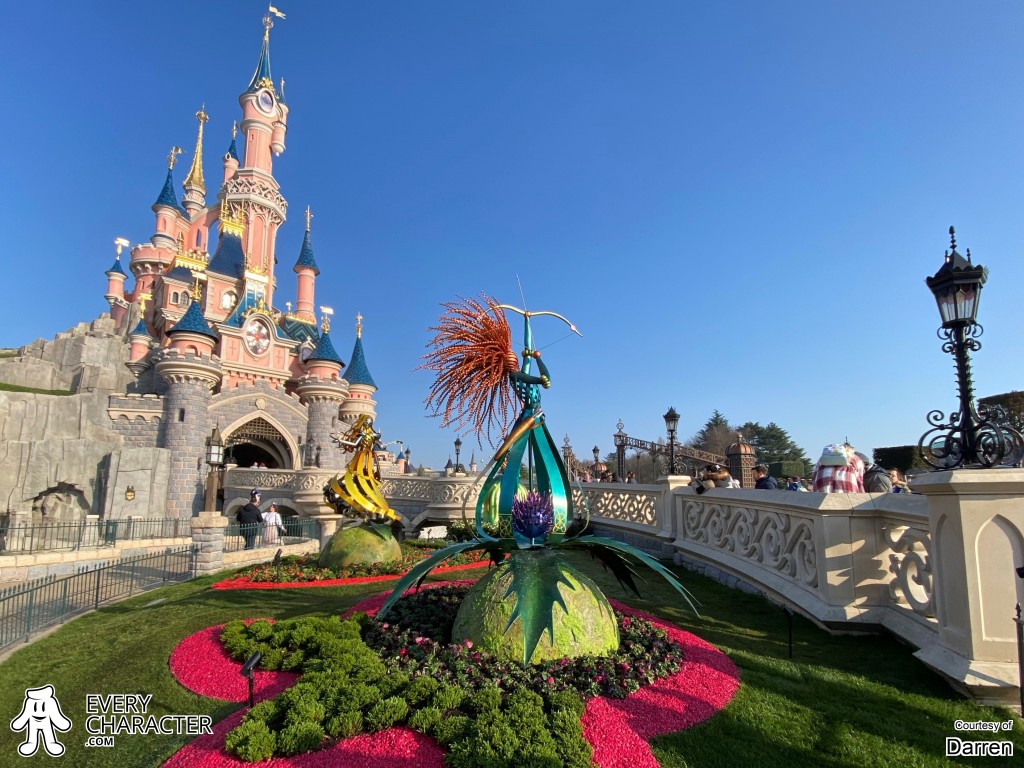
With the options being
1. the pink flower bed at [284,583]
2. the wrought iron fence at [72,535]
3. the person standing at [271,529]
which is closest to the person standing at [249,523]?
the person standing at [271,529]

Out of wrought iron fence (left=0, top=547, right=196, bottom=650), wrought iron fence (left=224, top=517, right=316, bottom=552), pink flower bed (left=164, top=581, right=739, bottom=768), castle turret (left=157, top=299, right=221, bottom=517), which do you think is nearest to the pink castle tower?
castle turret (left=157, top=299, right=221, bottom=517)

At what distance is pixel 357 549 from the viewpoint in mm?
10938

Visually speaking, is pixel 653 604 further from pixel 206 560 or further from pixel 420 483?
pixel 420 483

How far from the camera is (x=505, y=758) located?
9.96 ft

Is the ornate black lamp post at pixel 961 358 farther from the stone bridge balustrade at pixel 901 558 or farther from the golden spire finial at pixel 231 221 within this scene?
the golden spire finial at pixel 231 221

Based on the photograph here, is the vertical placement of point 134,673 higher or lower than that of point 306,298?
lower

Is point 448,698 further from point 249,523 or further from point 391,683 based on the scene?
point 249,523

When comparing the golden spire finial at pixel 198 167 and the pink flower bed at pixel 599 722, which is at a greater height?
the golden spire finial at pixel 198 167

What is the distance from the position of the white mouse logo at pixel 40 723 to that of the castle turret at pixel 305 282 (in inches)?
1508

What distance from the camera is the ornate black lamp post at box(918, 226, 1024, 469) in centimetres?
539

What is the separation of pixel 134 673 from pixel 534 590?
4.24 meters

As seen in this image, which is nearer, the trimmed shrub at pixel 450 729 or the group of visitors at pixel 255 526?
the trimmed shrub at pixel 450 729

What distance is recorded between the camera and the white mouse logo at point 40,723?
4074 millimetres

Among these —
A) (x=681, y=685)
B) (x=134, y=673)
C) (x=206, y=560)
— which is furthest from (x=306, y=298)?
(x=681, y=685)
